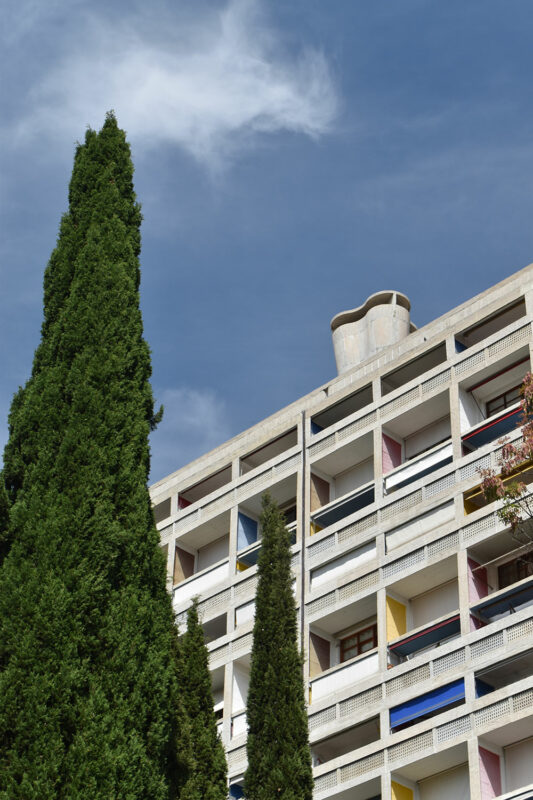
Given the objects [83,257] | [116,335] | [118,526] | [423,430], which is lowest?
[118,526]

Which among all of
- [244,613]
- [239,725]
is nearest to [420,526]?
[244,613]

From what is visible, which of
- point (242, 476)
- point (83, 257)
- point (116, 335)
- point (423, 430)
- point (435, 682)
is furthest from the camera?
point (242, 476)

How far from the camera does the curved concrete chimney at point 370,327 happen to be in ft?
143

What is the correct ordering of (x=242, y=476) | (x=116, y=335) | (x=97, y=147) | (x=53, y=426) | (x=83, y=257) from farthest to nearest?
1. (x=242, y=476)
2. (x=97, y=147)
3. (x=83, y=257)
4. (x=116, y=335)
5. (x=53, y=426)

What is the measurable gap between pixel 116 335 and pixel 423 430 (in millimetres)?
19478

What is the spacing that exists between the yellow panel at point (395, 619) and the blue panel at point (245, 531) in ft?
22.5

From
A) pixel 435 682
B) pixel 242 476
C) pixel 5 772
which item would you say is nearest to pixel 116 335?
pixel 5 772

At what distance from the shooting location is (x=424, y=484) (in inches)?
1452

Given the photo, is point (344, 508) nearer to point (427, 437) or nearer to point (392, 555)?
point (427, 437)

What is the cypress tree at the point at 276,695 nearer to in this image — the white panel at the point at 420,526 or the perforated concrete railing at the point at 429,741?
the perforated concrete railing at the point at 429,741

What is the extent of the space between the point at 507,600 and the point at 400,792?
4965 millimetres

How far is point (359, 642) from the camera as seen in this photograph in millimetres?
37031

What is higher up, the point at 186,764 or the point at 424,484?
the point at 424,484

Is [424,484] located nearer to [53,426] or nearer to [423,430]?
[423,430]
